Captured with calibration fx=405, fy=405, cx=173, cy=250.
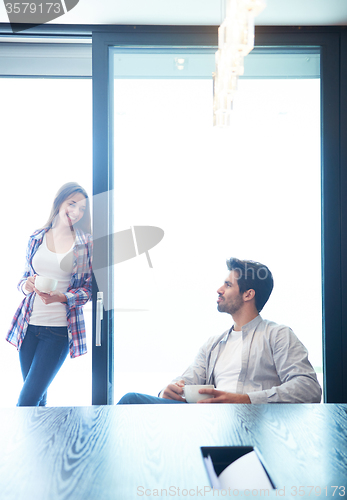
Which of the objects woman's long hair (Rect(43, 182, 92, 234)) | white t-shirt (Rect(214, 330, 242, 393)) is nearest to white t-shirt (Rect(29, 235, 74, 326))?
woman's long hair (Rect(43, 182, 92, 234))

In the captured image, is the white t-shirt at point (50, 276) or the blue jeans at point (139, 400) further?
the white t-shirt at point (50, 276)

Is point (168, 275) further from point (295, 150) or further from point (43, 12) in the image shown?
point (43, 12)

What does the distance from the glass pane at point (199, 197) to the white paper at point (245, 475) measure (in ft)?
4.44

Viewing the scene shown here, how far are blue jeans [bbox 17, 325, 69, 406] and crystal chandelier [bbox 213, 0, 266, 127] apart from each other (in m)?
1.52

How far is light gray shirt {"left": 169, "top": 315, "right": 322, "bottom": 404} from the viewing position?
64.4 inches

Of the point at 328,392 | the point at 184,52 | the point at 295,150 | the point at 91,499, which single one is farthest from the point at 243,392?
the point at 184,52

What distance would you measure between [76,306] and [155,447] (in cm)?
137

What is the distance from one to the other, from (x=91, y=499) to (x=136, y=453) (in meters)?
0.20

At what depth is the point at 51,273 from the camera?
2303 mm

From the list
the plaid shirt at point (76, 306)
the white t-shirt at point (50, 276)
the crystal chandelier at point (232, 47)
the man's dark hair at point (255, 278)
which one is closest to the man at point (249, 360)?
the man's dark hair at point (255, 278)

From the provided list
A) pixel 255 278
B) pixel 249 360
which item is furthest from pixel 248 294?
pixel 249 360

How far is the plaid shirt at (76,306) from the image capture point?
2.25 metres

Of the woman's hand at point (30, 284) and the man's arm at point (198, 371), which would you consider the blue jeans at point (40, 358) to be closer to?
the woman's hand at point (30, 284)

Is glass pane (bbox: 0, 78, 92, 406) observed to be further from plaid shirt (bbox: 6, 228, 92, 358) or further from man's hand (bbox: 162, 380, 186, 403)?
man's hand (bbox: 162, 380, 186, 403)
